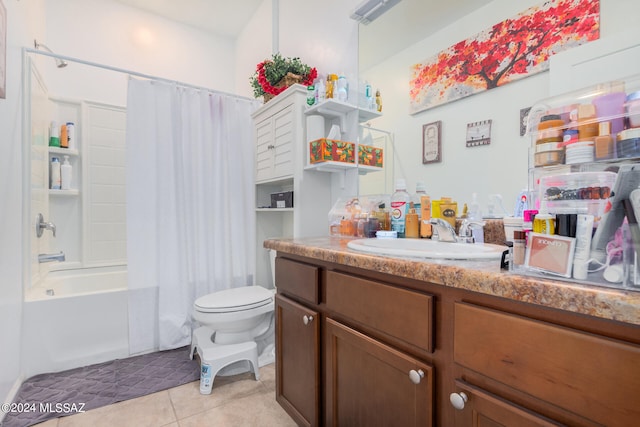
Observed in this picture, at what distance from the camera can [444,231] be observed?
1161mm

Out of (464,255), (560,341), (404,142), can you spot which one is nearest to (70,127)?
(404,142)

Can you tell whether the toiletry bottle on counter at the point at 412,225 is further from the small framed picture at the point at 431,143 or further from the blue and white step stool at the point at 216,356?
the blue and white step stool at the point at 216,356

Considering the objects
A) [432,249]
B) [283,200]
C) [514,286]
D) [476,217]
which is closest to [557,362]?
[514,286]

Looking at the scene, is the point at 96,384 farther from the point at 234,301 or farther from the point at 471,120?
the point at 471,120

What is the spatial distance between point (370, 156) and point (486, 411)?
131 cm

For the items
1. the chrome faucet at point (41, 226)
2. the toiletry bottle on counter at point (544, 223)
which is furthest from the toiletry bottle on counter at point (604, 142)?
the chrome faucet at point (41, 226)

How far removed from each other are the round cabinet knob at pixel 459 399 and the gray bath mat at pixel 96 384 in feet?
5.48

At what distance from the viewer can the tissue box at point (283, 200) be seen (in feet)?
6.83

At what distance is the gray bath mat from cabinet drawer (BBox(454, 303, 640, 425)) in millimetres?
1784

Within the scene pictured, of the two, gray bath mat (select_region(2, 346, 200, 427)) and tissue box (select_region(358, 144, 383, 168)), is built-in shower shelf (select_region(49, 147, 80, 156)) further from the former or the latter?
tissue box (select_region(358, 144, 383, 168))

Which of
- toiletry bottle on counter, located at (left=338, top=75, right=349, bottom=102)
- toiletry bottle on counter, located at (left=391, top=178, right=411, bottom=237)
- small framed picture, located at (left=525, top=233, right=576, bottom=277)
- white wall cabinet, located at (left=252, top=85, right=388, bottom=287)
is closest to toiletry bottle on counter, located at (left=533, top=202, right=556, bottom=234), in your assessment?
small framed picture, located at (left=525, top=233, right=576, bottom=277)

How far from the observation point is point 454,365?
0.68 meters

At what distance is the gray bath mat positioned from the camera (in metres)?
1.53

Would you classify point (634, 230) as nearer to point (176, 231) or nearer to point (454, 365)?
point (454, 365)
